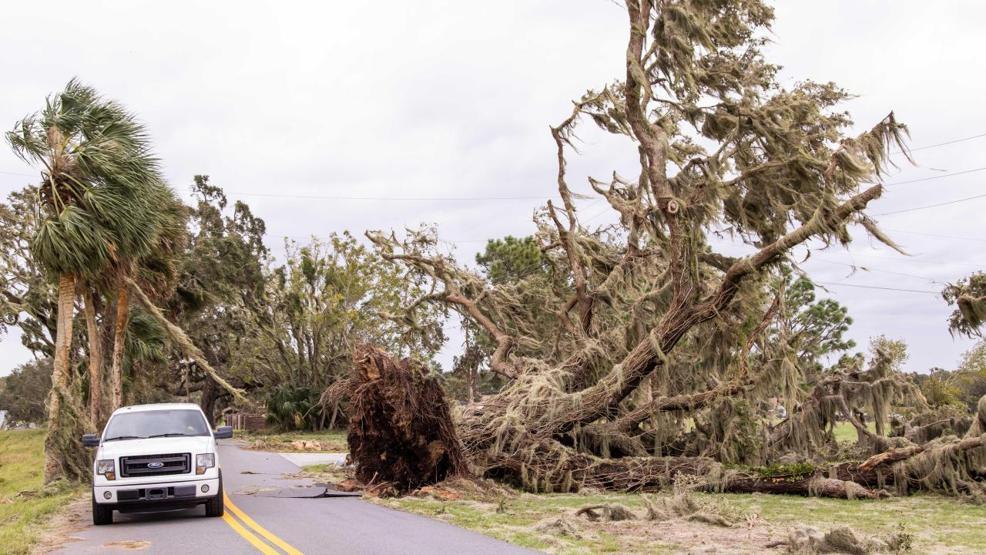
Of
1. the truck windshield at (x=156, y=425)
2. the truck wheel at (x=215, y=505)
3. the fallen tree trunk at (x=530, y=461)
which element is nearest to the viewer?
the truck wheel at (x=215, y=505)

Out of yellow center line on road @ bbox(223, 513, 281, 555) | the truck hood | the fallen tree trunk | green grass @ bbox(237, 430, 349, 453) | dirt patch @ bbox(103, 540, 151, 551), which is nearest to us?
yellow center line on road @ bbox(223, 513, 281, 555)

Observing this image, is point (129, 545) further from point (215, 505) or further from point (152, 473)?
point (215, 505)

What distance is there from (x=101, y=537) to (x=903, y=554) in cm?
883

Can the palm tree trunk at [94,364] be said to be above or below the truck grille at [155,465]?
above

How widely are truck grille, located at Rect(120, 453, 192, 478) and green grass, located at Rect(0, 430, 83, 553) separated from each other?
3.93ft

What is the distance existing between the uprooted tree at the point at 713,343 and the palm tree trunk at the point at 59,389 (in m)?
5.77

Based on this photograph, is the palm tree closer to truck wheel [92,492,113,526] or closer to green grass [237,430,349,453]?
truck wheel [92,492,113,526]

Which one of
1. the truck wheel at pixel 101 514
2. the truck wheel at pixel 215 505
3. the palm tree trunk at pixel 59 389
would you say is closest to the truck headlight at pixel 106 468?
the truck wheel at pixel 101 514

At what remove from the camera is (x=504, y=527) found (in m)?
10.4

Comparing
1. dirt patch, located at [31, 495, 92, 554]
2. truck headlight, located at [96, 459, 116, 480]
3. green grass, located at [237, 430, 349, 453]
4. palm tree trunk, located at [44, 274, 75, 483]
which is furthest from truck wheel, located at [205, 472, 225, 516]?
green grass, located at [237, 430, 349, 453]

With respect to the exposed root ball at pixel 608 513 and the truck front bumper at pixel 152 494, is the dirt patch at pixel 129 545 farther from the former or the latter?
the exposed root ball at pixel 608 513

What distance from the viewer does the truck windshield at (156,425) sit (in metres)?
11.9

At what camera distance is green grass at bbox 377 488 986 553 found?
29.5ft

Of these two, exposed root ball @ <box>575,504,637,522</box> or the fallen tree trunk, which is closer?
exposed root ball @ <box>575,504,637,522</box>
